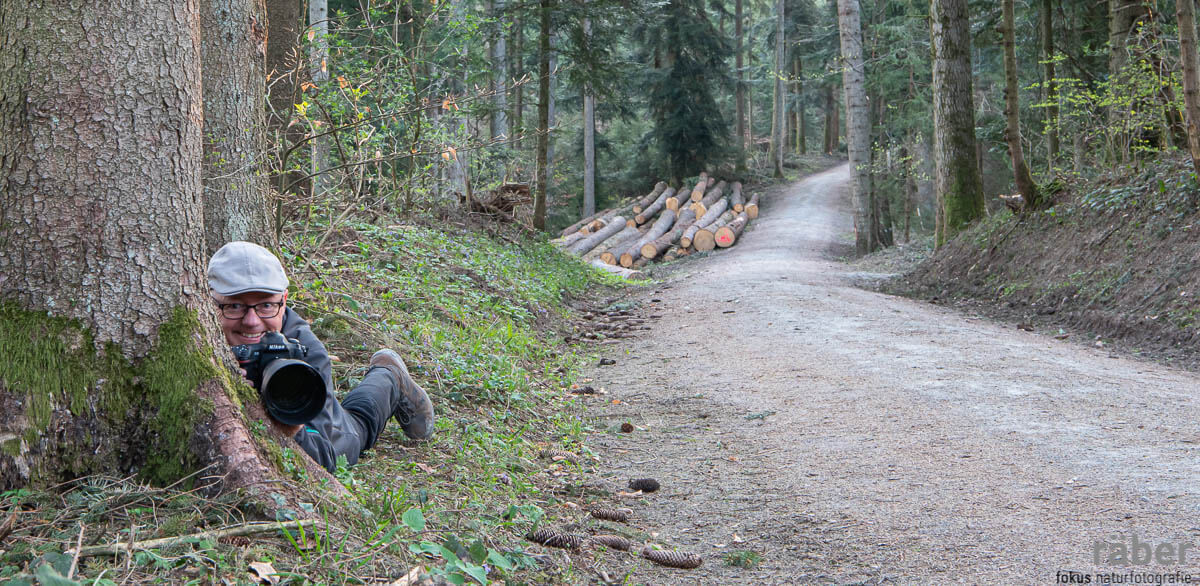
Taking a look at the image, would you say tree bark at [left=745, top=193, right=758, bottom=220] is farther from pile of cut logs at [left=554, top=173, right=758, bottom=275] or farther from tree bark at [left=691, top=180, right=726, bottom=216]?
tree bark at [left=691, top=180, right=726, bottom=216]

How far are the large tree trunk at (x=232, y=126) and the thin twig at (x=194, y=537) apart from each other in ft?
11.1

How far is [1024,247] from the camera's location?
40.2ft

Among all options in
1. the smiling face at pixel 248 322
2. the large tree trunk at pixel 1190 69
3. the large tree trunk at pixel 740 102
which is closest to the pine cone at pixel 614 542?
the smiling face at pixel 248 322

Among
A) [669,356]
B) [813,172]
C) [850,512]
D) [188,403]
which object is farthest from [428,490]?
[813,172]

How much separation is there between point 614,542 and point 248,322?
6.24 feet

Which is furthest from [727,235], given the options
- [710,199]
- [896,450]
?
[896,450]

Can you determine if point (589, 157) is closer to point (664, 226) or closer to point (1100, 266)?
point (664, 226)

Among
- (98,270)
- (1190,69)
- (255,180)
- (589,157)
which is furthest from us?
(589,157)

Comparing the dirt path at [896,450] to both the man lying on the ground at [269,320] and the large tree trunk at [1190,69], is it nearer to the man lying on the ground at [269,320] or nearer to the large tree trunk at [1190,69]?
the man lying on the ground at [269,320]

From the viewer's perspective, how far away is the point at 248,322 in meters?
3.98

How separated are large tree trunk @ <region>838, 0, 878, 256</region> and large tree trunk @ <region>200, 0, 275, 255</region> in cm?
1626

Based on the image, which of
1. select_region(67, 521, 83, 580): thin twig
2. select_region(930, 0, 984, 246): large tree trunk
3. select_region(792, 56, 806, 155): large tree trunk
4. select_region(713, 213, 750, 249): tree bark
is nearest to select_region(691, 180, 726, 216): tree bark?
select_region(713, 213, 750, 249): tree bark

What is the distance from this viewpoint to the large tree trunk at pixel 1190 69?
9.20 m

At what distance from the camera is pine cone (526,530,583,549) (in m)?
3.73
